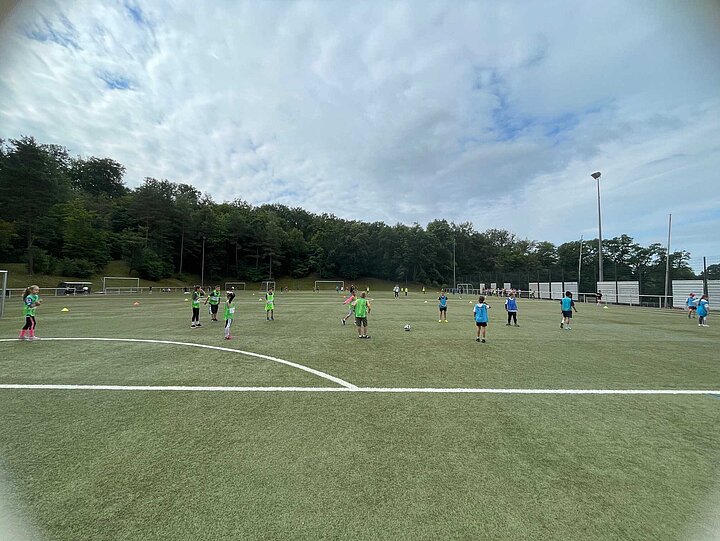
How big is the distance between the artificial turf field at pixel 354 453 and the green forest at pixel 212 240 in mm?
43397

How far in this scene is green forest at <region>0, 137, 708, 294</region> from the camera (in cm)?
5009

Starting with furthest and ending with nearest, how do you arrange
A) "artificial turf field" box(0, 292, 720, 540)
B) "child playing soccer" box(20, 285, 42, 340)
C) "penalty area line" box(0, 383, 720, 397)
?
"child playing soccer" box(20, 285, 42, 340) < "penalty area line" box(0, 383, 720, 397) < "artificial turf field" box(0, 292, 720, 540)

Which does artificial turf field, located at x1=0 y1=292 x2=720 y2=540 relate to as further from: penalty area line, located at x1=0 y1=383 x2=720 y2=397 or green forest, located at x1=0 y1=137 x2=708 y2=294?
green forest, located at x1=0 y1=137 x2=708 y2=294

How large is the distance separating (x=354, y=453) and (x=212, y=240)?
285 ft

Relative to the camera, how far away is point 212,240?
271ft

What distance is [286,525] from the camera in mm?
2615

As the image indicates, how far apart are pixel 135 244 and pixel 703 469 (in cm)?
7725

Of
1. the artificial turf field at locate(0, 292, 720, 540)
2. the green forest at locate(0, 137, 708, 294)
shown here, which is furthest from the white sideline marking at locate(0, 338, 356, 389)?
the green forest at locate(0, 137, 708, 294)

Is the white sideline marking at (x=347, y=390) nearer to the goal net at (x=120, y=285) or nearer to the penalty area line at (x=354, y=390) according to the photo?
the penalty area line at (x=354, y=390)

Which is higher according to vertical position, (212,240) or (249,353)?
(212,240)

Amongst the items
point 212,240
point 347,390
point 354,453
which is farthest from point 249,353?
point 212,240

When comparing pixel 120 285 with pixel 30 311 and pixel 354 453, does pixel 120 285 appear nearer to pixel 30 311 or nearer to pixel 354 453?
pixel 30 311

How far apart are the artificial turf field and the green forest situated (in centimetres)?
4340

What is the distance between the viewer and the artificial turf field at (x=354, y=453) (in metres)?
2.69
